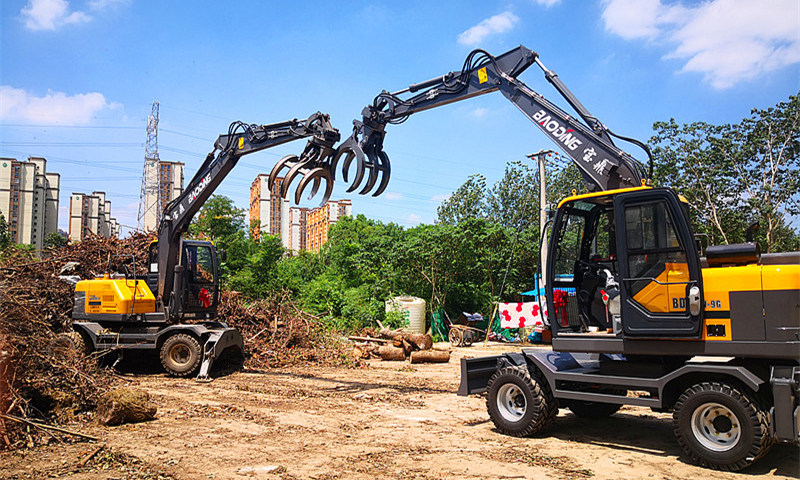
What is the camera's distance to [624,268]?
6543 millimetres

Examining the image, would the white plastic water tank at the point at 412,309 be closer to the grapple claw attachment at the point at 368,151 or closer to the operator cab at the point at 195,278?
the operator cab at the point at 195,278

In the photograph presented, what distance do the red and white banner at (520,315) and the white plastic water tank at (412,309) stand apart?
317 centimetres

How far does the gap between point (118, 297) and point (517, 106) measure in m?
9.50

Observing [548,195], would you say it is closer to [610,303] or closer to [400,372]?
[400,372]

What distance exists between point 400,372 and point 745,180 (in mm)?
18711

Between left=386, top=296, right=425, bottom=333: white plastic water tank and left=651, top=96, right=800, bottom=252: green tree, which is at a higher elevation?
left=651, top=96, right=800, bottom=252: green tree

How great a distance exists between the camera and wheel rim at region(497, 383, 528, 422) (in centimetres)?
745

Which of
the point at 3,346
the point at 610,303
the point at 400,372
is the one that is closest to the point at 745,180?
the point at 400,372

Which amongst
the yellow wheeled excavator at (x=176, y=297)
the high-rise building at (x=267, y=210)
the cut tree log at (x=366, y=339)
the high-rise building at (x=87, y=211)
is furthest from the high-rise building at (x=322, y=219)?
the yellow wheeled excavator at (x=176, y=297)

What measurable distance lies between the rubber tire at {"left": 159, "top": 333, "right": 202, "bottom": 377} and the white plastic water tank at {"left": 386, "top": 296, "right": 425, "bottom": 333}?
32.6 ft

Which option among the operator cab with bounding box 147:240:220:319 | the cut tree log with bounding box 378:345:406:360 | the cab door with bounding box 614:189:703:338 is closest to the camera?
Answer: the cab door with bounding box 614:189:703:338

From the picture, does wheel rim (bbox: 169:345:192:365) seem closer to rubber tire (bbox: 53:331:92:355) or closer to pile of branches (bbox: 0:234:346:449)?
pile of branches (bbox: 0:234:346:449)

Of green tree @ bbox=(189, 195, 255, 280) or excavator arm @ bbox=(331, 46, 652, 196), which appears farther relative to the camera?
green tree @ bbox=(189, 195, 255, 280)

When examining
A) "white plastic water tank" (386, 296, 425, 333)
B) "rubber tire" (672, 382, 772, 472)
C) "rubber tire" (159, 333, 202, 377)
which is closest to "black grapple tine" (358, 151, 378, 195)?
"rubber tire" (159, 333, 202, 377)
